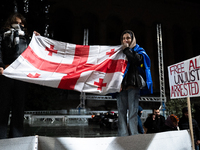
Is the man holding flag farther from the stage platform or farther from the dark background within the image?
the dark background

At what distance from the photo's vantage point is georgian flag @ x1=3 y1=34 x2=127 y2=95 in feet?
6.88

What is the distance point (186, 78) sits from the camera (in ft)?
7.30

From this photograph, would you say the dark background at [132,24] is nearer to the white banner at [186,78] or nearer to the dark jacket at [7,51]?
the dark jacket at [7,51]

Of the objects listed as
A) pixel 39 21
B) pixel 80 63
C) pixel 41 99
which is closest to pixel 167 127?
pixel 80 63

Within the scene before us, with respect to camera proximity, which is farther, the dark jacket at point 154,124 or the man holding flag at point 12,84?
the dark jacket at point 154,124

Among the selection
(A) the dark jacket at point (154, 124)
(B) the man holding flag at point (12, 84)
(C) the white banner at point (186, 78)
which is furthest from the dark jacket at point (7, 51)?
(A) the dark jacket at point (154, 124)

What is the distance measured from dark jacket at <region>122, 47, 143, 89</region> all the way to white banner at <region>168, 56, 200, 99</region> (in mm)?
534

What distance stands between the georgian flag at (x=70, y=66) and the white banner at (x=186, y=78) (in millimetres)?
718

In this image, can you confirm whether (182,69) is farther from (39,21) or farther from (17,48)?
(39,21)

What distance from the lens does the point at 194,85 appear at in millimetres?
2080

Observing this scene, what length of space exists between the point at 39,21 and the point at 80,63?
4.13m

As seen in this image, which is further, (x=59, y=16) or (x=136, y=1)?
(x=136, y=1)

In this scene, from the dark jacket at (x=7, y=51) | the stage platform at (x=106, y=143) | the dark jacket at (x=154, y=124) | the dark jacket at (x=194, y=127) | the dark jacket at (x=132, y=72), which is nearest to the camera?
the stage platform at (x=106, y=143)

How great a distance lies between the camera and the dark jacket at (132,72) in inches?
85.6
